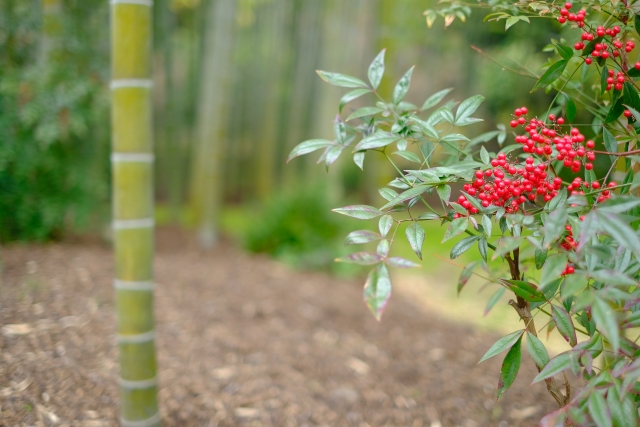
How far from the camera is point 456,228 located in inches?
37.6

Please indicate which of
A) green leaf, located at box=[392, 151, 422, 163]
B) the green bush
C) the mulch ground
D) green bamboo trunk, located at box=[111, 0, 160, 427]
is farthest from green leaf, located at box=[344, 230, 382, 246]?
the green bush

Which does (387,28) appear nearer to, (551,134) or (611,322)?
(551,134)

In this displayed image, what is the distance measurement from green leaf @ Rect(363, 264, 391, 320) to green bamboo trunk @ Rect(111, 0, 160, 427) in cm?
94

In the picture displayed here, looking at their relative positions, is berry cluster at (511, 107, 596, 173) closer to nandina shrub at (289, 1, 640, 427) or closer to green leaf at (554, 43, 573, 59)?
nandina shrub at (289, 1, 640, 427)

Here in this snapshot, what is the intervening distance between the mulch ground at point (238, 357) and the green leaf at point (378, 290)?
4.05 ft

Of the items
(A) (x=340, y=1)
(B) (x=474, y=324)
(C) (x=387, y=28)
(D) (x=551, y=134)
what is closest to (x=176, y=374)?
(D) (x=551, y=134)

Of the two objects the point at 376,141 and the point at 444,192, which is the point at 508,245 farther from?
the point at 376,141

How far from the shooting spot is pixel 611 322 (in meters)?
0.75

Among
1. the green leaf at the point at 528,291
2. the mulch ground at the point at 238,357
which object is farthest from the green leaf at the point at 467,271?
the mulch ground at the point at 238,357

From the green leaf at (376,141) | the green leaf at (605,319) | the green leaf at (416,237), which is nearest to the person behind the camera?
the green leaf at (605,319)

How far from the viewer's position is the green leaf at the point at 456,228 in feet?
3.09

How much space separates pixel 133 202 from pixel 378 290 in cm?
98

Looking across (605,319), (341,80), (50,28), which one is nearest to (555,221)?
(605,319)

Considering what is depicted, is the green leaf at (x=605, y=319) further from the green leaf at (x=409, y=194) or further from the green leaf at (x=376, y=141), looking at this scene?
the green leaf at (x=376, y=141)
